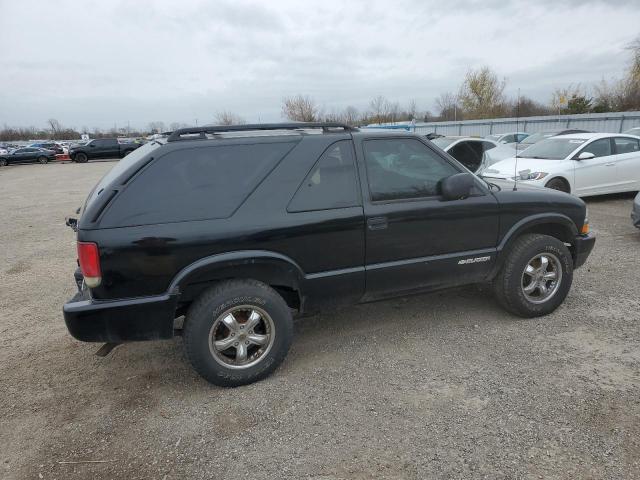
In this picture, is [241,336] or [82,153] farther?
[82,153]

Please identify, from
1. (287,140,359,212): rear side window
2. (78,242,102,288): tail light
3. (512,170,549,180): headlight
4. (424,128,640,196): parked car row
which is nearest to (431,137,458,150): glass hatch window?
(424,128,640,196): parked car row

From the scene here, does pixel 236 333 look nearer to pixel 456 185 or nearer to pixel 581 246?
pixel 456 185

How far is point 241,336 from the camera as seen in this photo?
10.4 feet

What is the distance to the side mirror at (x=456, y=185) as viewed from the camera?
3.56 meters

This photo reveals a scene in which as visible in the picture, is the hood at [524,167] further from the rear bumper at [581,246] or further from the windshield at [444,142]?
the rear bumper at [581,246]

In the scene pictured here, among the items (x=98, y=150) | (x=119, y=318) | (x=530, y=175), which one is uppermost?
(x=98, y=150)

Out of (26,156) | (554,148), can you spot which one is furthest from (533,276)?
(26,156)

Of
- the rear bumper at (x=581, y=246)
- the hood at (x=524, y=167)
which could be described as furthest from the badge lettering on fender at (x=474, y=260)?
the hood at (x=524, y=167)

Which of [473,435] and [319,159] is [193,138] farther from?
[473,435]

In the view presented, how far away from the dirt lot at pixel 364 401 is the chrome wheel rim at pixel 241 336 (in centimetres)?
23

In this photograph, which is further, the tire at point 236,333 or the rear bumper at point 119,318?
the tire at point 236,333

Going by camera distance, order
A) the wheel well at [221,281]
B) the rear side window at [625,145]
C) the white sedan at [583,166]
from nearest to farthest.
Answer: the wheel well at [221,281], the white sedan at [583,166], the rear side window at [625,145]

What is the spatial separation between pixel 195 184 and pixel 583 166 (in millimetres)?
8901

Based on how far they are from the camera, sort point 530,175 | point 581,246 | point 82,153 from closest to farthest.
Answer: point 581,246, point 530,175, point 82,153
